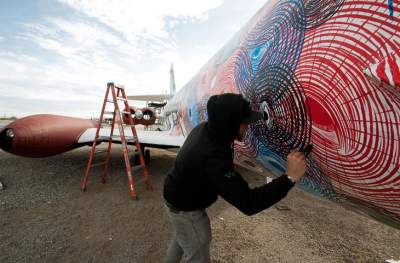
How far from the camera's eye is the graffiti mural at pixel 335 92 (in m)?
0.90

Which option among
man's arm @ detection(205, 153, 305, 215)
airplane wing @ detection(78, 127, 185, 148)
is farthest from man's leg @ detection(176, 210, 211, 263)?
airplane wing @ detection(78, 127, 185, 148)

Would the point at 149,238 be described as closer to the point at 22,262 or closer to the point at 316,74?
the point at 22,262

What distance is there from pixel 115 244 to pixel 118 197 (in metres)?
1.71

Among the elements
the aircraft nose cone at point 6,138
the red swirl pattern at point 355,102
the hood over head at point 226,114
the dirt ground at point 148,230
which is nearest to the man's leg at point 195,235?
the hood over head at point 226,114

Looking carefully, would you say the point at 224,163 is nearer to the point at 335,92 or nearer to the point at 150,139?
the point at 335,92

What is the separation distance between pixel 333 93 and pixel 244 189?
67 cm

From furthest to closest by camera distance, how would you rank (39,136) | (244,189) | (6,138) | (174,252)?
(39,136), (6,138), (174,252), (244,189)

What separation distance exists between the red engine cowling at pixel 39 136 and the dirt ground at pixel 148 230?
0.97 meters

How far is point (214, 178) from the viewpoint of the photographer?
1.22m

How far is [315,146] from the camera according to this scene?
1318 millimetres

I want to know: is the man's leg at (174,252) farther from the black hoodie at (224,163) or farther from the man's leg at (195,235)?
the black hoodie at (224,163)

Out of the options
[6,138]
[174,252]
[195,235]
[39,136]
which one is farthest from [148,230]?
[6,138]

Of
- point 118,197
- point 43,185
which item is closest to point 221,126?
point 118,197

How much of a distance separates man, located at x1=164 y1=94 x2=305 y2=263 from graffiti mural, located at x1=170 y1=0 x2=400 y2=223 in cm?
22
